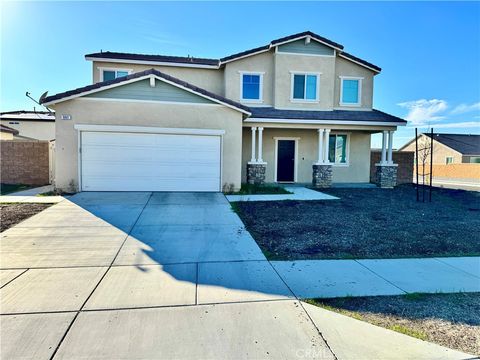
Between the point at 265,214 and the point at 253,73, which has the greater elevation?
the point at 253,73

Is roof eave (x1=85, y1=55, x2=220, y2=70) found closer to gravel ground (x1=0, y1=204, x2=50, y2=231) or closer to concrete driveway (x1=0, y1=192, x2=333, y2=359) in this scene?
gravel ground (x1=0, y1=204, x2=50, y2=231)

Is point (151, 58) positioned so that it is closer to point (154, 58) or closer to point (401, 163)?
point (154, 58)

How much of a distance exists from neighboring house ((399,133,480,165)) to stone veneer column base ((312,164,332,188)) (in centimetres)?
3060

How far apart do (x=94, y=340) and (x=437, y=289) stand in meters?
4.51

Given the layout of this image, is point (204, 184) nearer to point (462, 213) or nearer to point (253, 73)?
point (253, 73)

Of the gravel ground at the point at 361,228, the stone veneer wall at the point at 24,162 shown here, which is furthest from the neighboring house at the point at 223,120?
the stone veneer wall at the point at 24,162

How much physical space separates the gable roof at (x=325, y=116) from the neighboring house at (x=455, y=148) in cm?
2797

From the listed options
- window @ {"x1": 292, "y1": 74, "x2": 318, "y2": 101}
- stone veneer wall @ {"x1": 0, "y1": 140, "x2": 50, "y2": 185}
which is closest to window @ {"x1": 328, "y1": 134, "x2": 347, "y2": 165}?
window @ {"x1": 292, "y1": 74, "x2": 318, "y2": 101}

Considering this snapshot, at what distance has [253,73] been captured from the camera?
1550cm

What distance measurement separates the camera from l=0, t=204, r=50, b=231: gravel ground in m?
7.16

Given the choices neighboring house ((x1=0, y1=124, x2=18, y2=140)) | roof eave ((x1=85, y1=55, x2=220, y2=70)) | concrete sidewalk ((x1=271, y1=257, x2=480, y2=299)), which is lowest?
concrete sidewalk ((x1=271, y1=257, x2=480, y2=299))

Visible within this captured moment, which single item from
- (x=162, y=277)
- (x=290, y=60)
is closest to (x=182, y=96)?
(x=290, y=60)

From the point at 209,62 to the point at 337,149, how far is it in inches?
348

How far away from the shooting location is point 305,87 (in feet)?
51.5
